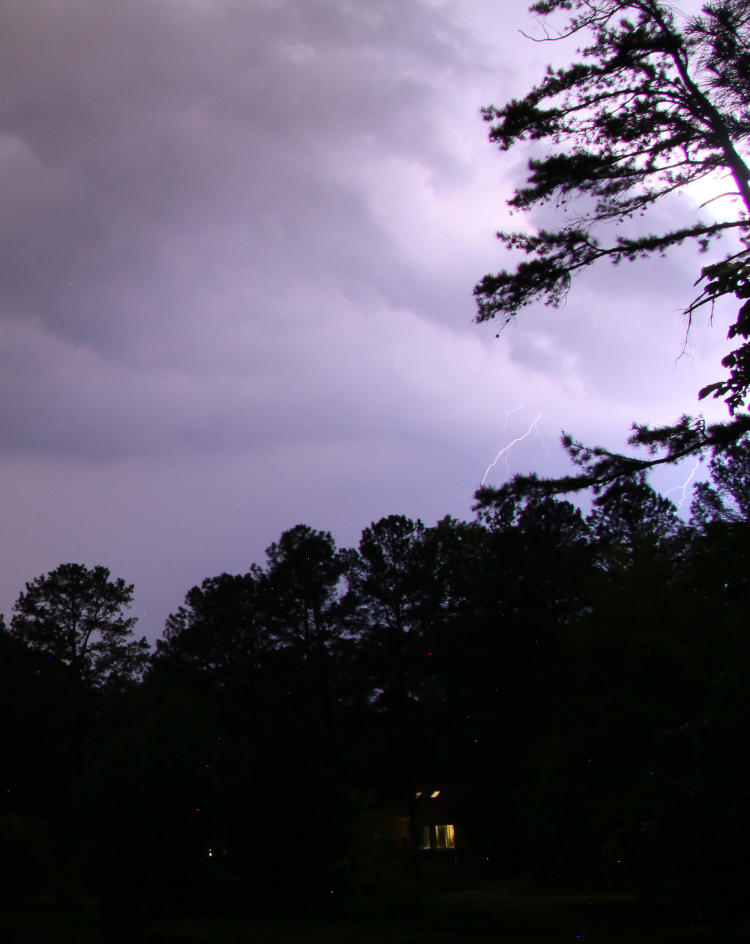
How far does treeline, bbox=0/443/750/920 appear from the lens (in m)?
13.0

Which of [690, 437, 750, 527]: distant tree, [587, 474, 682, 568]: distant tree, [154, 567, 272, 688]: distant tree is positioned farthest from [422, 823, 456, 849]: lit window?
[690, 437, 750, 527]: distant tree

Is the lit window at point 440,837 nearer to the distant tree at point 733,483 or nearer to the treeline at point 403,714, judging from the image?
the treeline at point 403,714

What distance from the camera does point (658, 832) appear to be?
12.9m

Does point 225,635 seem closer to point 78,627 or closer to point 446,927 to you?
point 78,627

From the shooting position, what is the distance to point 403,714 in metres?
47.2

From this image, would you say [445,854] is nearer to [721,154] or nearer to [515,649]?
[515,649]

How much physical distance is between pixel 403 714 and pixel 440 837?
12616mm

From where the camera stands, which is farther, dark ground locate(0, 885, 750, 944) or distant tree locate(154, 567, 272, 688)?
distant tree locate(154, 567, 272, 688)

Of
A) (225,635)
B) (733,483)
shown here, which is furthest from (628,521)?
(225,635)

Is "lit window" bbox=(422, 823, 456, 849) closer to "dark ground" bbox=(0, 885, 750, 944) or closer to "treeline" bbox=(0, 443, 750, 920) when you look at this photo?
"treeline" bbox=(0, 443, 750, 920)

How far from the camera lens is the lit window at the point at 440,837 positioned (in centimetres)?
5447

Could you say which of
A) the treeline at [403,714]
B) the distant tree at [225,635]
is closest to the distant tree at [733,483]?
the treeline at [403,714]

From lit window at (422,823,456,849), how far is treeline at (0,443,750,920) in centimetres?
306

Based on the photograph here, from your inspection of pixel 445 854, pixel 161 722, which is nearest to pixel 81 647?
pixel 445 854
